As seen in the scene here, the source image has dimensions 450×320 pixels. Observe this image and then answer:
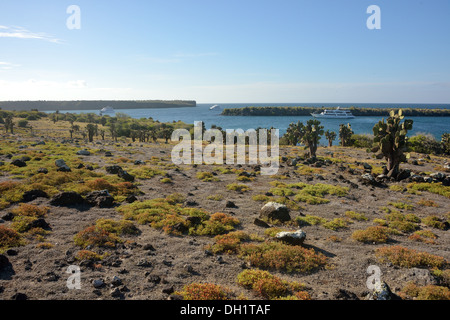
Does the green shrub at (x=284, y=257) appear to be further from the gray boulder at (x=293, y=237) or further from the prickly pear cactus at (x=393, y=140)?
the prickly pear cactus at (x=393, y=140)

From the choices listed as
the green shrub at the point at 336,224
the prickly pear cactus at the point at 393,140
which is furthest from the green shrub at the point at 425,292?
the prickly pear cactus at the point at 393,140

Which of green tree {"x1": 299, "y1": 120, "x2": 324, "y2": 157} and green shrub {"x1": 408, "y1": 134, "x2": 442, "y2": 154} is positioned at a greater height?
green tree {"x1": 299, "y1": 120, "x2": 324, "y2": 157}

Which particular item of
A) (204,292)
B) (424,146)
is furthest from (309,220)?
(424,146)

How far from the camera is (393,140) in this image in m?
32.6

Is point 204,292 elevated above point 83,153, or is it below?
below

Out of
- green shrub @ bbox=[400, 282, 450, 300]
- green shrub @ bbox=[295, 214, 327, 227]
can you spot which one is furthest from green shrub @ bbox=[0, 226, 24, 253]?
green shrub @ bbox=[400, 282, 450, 300]

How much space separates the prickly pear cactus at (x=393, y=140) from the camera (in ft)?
104

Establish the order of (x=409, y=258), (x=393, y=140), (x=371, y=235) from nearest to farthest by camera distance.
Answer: (x=409, y=258) → (x=371, y=235) → (x=393, y=140)

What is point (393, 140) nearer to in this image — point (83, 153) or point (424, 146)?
point (424, 146)

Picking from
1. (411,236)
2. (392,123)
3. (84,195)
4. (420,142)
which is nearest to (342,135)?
(420,142)

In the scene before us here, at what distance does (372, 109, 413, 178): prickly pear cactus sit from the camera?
31.8 m

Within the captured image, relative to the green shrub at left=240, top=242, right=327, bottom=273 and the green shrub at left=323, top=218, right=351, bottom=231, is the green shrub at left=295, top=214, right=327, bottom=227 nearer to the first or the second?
the green shrub at left=323, top=218, right=351, bottom=231

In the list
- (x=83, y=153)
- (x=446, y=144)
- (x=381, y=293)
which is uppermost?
(x=446, y=144)
